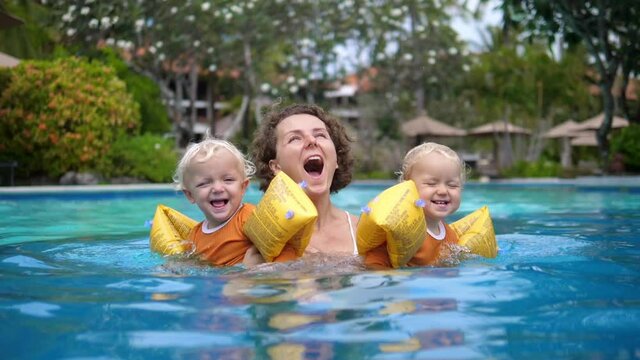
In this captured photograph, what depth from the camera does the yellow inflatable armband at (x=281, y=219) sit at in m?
3.13

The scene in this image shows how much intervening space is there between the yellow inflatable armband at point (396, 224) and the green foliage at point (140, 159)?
13598mm

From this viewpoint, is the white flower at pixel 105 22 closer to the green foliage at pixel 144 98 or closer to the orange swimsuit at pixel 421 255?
the green foliage at pixel 144 98

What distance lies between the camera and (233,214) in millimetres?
3529

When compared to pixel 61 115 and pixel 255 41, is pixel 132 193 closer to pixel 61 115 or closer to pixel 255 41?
pixel 61 115

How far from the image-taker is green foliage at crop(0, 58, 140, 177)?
50.0 ft

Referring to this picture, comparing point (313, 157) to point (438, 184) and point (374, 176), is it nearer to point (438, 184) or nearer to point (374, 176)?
point (438, 184)

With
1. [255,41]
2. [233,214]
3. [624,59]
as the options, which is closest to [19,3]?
[255,41]

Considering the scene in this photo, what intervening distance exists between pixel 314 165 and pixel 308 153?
0.08 metres

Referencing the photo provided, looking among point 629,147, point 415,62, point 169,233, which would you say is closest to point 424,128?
point 415,62

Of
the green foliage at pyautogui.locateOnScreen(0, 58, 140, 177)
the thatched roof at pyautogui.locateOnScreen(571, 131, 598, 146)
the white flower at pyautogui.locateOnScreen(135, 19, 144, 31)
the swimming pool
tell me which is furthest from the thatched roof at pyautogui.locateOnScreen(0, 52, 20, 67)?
the thatched roof at pyautogui.locateOnScreen(571, 131, 598, 146)

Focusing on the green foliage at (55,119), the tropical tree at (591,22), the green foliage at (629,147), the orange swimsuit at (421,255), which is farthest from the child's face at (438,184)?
the green foliage at (629,147)

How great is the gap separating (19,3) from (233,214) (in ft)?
63.8

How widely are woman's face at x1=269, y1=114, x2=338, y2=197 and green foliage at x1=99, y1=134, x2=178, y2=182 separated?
13.2 meters

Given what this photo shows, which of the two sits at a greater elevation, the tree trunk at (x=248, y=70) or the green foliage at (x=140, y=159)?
the tree trunk at (x=248, y=70)
